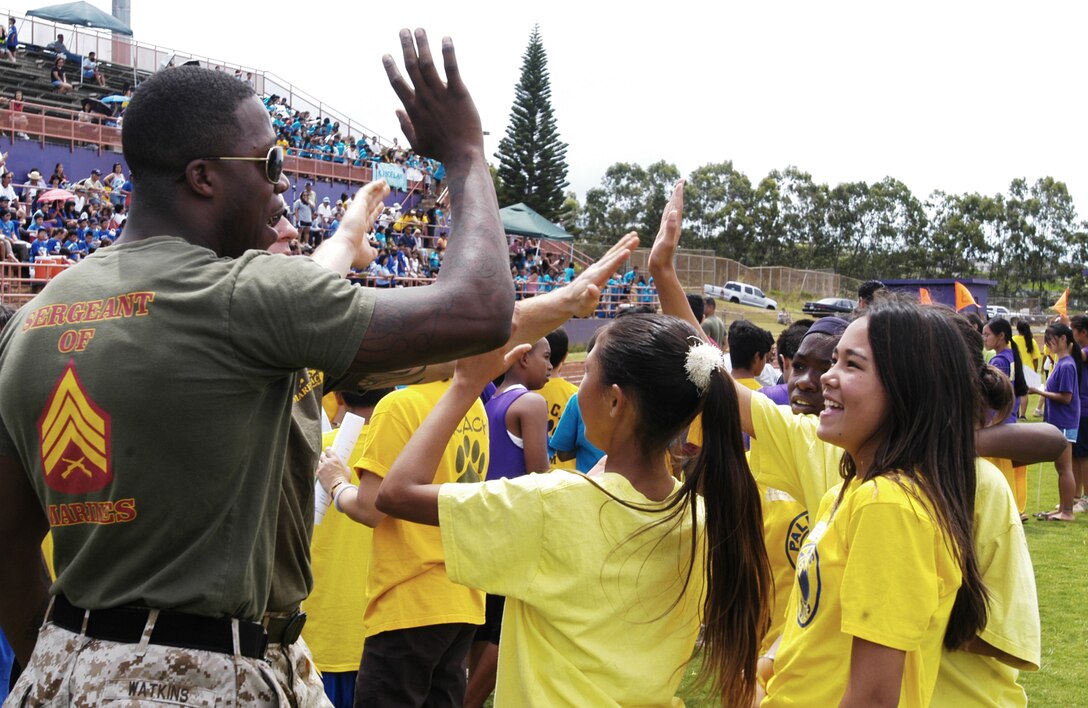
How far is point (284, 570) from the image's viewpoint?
2.11 m

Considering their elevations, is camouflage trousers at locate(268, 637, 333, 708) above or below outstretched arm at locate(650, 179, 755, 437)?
below

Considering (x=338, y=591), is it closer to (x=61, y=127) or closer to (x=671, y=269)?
(x=671, y=269)

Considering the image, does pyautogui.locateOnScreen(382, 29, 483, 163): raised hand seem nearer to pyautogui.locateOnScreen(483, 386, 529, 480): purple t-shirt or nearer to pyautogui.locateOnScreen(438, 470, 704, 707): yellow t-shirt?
pyautogui.locateOnScreen(438, 470, 704, 707): yellow t-shirt

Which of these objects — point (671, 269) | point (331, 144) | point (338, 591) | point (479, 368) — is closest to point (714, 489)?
point (479, 368)

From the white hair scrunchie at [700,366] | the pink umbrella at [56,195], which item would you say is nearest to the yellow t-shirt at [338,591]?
the white hair scrunchie at [700,366]

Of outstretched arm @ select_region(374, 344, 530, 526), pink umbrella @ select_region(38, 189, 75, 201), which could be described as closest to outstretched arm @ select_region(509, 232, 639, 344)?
outstretched arm @ select_region(374, 344, 530, 526)

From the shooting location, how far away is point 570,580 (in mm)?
2357

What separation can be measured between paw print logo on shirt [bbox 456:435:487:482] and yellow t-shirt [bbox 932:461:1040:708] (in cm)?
224

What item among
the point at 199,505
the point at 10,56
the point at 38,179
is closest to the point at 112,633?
the point at 199,505

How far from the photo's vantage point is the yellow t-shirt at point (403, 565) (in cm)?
384

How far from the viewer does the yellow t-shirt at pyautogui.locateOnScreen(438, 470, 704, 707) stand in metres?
2.33

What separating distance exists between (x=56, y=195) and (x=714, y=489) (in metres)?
21.3

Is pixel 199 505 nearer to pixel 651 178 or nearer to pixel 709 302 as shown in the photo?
pixel 709 302

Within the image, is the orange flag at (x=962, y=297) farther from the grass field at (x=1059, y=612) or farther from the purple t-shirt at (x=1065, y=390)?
the purple t-shirt at (x=1065, y=390)
